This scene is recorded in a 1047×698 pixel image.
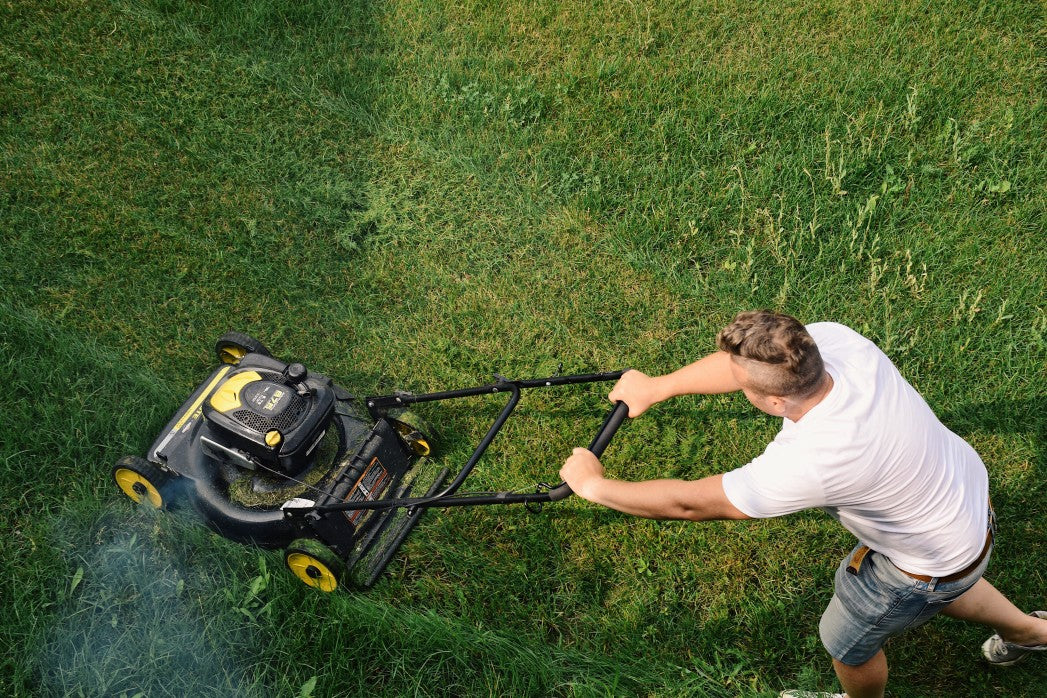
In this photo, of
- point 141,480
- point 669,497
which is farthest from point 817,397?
point 141,480

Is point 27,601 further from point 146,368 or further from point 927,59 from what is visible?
point 927,59

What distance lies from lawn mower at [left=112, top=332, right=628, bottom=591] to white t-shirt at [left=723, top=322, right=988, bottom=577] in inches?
41.6

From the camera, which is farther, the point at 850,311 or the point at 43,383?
the point at 850,311

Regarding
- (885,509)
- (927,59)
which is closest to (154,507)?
(885,509)

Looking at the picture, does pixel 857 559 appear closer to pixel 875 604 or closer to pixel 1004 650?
pixel 875 604

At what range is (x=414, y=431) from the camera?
155 inches

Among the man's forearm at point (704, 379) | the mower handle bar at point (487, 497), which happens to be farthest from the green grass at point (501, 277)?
the man's forearm at point (704, 379)

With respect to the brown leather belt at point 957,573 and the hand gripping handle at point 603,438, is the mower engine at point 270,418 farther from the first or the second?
the brown leather belt at point 957,573

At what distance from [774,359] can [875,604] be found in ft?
3.02

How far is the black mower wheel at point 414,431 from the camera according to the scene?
12.8 feet

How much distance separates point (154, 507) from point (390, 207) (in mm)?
2143

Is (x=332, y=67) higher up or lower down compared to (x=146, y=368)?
higher up

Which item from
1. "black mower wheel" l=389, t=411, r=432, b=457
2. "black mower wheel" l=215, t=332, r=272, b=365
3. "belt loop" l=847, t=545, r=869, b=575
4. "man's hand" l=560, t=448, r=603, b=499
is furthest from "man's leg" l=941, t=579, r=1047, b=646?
"black mower wheel" l=215, t=332, r=272, b=365

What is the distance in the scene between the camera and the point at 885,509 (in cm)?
262
